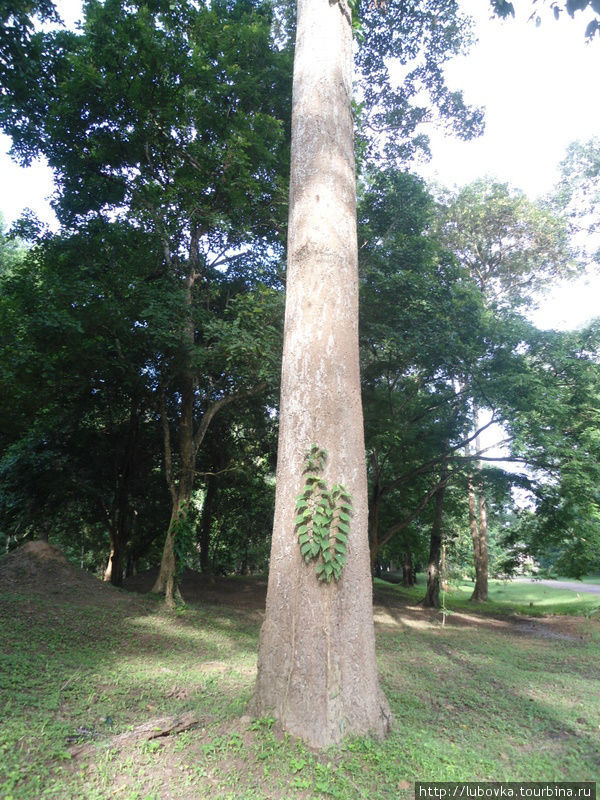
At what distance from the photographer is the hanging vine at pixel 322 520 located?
10.5 feet

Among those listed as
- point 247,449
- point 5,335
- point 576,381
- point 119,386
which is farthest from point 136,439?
point 576,381

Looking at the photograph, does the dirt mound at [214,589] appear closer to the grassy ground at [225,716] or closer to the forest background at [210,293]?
the forest background at [210,293]

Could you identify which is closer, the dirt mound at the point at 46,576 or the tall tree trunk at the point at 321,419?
the tall tree trunk at the point at 321,419

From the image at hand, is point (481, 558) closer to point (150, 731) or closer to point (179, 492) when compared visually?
point (179, 492)

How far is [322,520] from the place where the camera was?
3.25 m

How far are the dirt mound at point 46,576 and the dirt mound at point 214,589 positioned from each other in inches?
119

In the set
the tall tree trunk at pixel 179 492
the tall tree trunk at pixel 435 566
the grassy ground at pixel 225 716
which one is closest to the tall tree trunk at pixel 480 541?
the tall tree trunk at pixel 435 566

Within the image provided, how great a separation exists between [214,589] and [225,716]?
35.0 feet

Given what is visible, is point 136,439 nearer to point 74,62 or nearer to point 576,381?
point 74,62

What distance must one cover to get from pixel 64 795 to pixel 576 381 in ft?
34.2

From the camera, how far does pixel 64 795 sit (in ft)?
7.74

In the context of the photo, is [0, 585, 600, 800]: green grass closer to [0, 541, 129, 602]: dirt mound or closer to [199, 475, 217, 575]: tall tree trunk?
[0, 541, 129, 602]: dirt mound

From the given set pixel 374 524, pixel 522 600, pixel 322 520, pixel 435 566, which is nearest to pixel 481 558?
pixel 435 566

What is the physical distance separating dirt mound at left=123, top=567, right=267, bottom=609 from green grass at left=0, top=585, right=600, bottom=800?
184 inches
